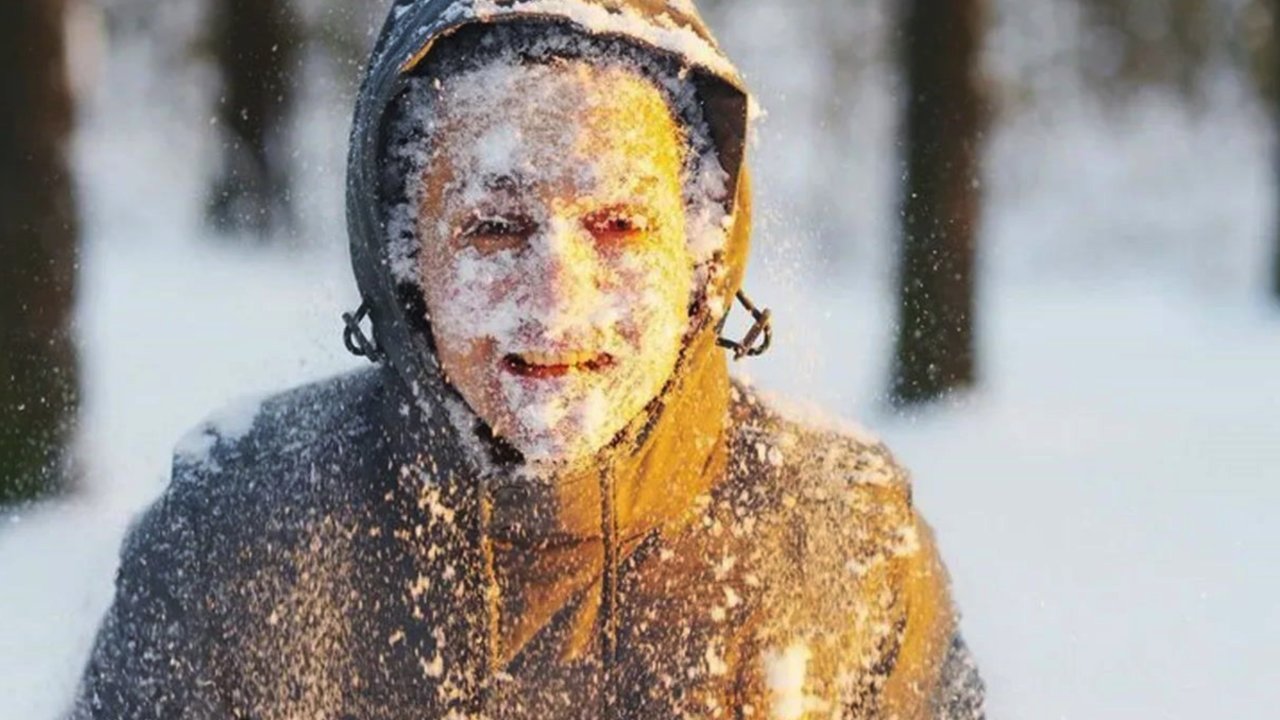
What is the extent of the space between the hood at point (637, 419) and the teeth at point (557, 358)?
0.16 meters

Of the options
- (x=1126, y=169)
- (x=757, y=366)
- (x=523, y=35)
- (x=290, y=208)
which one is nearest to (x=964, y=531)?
(x=757, y=366)

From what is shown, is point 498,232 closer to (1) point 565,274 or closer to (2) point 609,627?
(1) point 565,274

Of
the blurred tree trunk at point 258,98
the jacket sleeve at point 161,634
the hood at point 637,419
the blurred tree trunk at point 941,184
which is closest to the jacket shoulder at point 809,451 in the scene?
the hood at point 637,419

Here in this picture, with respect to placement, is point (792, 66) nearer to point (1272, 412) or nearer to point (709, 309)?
point (1272, 412)

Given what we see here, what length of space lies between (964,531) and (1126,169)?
10.7 meters

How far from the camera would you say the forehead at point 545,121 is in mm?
1812

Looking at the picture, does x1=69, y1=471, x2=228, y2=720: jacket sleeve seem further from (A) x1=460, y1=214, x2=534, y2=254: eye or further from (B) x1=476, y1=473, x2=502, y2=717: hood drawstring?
(A) x1=460, y1=214, x2=534, y2=254: eye

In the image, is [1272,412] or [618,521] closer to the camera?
[618,521]

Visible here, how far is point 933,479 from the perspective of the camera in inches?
225

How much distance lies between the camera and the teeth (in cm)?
179

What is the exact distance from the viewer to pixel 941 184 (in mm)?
6730

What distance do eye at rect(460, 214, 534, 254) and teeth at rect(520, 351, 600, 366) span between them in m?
0.13

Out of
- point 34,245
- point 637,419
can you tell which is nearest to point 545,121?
point 637,419

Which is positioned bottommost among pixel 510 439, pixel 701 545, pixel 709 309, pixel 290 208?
pixel 290 208
